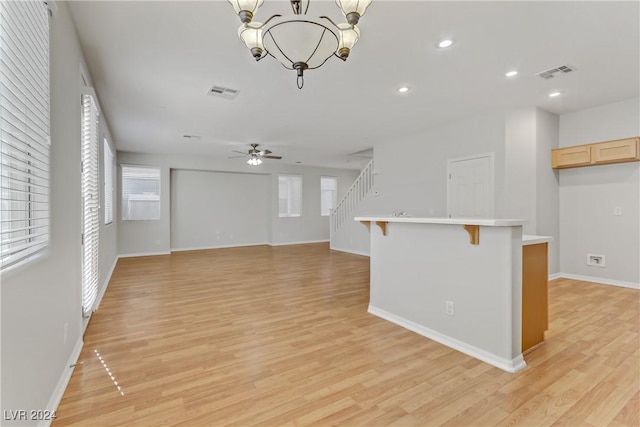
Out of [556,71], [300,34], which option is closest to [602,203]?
[556,71]

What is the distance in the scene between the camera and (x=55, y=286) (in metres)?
2.04

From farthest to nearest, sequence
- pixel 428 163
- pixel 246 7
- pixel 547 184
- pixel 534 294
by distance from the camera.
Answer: pixel 428 163 < pixel 547 184 < pixel 534 294 < pixel 246 7

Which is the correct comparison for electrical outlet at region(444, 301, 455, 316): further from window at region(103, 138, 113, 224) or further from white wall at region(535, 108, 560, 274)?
window at region(103, 138, 113, 224)

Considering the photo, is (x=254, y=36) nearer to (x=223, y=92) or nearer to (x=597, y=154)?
(x=223, y=92)

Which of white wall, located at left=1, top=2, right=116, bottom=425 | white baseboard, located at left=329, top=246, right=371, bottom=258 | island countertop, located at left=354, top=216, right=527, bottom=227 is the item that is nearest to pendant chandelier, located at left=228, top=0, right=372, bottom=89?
white wall, located at left=1, top=2, right=116, bottom=425

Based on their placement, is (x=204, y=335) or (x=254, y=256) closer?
(x=204, y=335)

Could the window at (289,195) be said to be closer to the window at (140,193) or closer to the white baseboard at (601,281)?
the window at (140,193)

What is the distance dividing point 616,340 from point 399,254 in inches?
81.3

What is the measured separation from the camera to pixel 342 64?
328 cm

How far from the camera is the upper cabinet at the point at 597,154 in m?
4.38

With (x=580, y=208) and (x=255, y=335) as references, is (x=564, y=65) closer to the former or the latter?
(x=580, y=208)

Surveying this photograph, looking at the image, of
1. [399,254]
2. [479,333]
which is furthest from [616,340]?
[399,254]

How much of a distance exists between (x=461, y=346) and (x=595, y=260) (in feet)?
13.3

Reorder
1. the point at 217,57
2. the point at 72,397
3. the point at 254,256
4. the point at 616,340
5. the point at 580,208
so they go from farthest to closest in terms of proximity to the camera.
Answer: the point at 254,256 → the point at 580,208 → the point at 217,57 → the point at 616,340 → the point at 72,397
